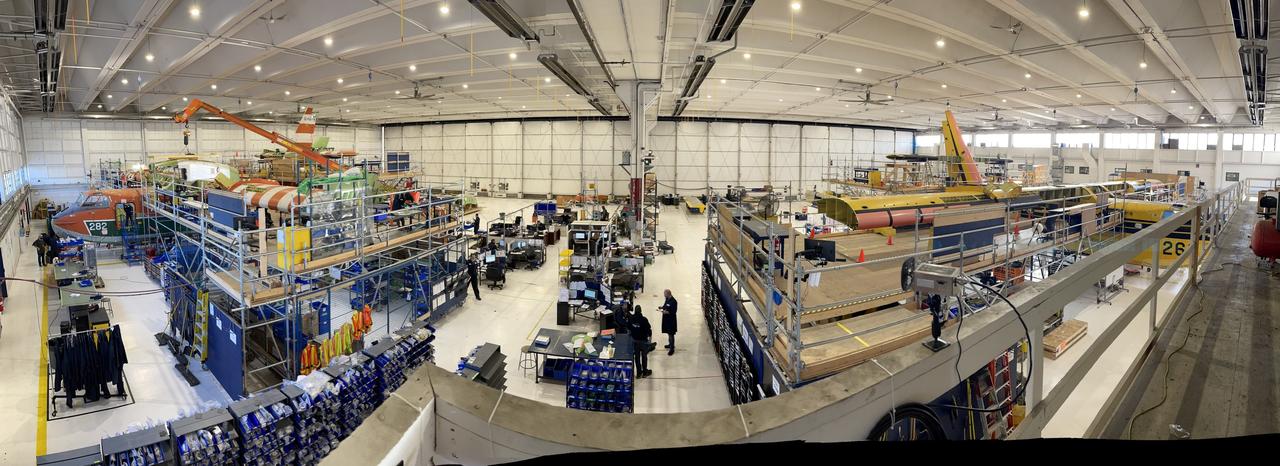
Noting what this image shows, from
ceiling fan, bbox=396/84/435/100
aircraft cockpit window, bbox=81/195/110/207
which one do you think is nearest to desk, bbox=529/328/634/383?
ceiling fan, bbox=396/84/435/100

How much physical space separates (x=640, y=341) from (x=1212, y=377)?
7.43 m

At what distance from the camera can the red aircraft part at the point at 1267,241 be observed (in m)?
4.59

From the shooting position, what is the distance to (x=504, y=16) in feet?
27.5

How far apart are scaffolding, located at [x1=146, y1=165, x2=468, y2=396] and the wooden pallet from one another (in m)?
10.7

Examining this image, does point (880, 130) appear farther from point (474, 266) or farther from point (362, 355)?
point (362, 355)

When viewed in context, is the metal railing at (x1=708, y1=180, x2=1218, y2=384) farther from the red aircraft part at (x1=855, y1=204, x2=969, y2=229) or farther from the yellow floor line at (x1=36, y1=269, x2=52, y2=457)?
the yellow floor line at (x1=36, y1=269, x2=52, y2=457)

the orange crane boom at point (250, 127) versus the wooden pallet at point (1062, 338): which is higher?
the orange crane boom at point (250, 127)

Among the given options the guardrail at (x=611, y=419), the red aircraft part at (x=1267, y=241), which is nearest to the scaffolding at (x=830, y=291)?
the guardrail at (x=611, y=419)

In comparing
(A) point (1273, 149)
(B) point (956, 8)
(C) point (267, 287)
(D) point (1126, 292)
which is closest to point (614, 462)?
(C) point (267, 287)

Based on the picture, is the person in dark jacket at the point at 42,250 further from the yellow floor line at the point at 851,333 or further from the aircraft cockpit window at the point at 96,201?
the yellow floor line at the point at 851,333

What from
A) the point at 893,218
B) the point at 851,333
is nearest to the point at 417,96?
the point at 893,218

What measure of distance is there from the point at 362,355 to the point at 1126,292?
1613 centimetres

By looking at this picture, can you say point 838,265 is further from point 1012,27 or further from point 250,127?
point 250,127

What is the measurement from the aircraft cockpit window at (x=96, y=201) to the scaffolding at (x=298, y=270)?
565 cm
